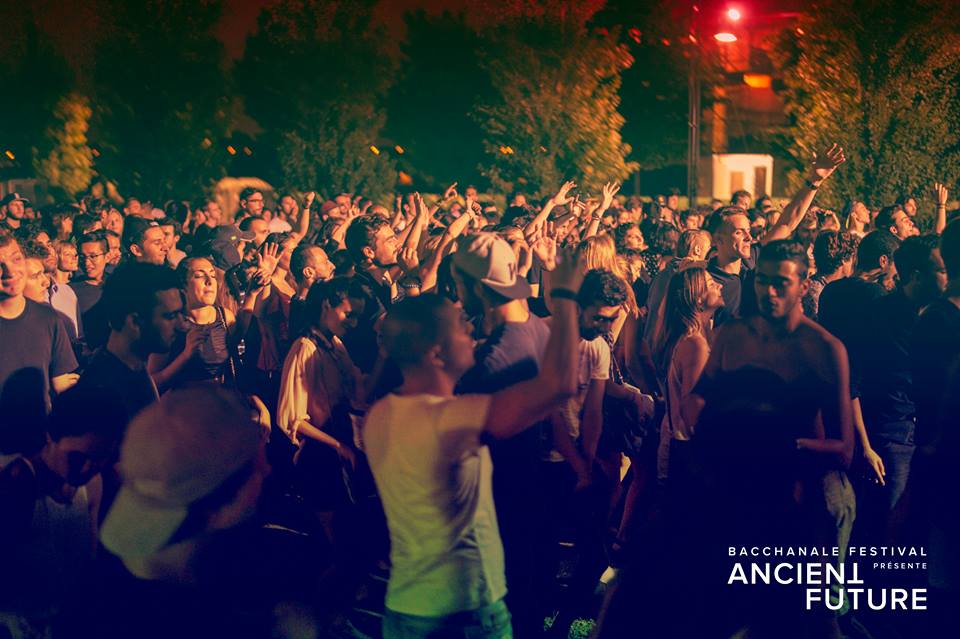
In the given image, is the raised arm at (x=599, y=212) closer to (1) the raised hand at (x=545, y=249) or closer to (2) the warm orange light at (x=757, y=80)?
(1) the raised hand at (x=545, y=249)

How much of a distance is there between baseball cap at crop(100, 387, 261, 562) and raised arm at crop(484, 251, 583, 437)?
1444 millimetres

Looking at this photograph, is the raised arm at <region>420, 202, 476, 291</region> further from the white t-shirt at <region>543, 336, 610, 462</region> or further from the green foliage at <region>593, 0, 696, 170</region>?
the green foliage at <region>593, 0, 696, 170</region>

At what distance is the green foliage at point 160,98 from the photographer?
101 feet

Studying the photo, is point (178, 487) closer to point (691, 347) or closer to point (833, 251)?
point (691, 347)

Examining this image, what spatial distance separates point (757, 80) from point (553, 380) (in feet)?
131

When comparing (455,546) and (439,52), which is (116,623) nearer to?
(455,546)

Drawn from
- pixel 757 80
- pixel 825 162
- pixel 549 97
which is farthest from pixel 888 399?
pixel 757 80

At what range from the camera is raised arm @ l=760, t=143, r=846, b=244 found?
629cm

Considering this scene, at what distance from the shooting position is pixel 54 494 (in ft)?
16.0

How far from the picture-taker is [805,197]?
21.9ft

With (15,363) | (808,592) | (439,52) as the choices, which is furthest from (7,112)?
(808,592)

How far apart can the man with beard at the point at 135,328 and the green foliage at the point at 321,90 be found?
23972 mm

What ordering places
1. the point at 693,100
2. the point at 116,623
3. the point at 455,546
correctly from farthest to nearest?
the point at 693,100 < the point at 116,623 < the point at 455,546

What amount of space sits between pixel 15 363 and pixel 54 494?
90 cm
